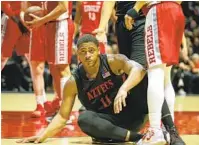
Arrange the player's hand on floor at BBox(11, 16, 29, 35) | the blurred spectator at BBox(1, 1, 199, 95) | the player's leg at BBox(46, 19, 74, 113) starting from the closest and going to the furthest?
1. the player's leg at BBox(46, 19, 74, 113)
2. the player's hand on floor at BBox(11, 16, 29, 35)
3. the blurred spectator at BBox(1, 1, 199, 95)

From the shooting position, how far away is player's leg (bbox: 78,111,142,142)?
12.4 ft

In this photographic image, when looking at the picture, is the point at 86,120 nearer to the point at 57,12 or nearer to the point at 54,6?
the point at 57,12

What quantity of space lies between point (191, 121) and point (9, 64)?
19.1ft

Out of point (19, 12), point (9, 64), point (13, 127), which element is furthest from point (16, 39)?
point (9, 64)

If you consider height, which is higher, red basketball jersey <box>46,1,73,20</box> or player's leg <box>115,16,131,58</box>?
red basketball jersey <box>46,1,73,20</box>

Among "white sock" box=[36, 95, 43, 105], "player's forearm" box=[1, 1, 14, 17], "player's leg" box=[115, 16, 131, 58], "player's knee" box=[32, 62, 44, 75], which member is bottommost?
"white sock" box=[36, 95, 43, 105]

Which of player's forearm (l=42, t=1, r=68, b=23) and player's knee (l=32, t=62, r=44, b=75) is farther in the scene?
player's knee (l=32, t=62, r=44, b=75)

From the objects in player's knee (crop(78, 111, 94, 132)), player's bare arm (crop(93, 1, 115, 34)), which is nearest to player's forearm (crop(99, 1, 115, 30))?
player's bare arm (crop(93, 1, 115, 34))

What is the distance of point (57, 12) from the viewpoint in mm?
5027

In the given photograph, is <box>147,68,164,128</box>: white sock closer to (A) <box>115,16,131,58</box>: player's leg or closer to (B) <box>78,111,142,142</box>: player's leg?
(B) <box>78,111,142,142</box>: player's leg

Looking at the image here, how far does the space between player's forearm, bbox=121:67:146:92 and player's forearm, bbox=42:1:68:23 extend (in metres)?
1.63

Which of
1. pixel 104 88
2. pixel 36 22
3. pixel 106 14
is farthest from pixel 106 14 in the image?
pixel 104 88

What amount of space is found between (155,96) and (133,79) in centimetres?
18

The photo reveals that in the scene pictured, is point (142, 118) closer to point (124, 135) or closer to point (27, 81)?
point (124, 135)
